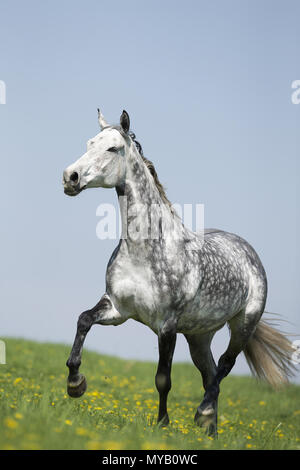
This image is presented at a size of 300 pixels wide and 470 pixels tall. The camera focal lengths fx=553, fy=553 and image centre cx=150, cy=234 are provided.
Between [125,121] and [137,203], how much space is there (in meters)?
0.87

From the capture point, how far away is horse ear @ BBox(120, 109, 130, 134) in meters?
5.72

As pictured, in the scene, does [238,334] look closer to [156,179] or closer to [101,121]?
[156,179]

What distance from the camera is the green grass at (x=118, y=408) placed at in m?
3.93

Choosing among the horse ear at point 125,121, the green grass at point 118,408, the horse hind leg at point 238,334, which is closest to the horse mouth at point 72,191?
the horse ear at point 125,121

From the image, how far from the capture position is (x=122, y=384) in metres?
12.9

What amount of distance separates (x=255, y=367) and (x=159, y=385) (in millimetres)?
2710

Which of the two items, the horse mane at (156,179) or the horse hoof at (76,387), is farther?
the horse mane at (156,179)

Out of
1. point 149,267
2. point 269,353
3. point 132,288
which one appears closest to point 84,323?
point 132,288

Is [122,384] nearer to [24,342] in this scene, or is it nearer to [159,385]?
[24,342]

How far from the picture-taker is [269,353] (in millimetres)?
8164

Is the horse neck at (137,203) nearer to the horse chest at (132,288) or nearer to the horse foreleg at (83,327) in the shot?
the horse chest at (132,288)

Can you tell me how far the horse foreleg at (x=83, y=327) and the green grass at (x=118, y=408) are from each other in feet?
0.79

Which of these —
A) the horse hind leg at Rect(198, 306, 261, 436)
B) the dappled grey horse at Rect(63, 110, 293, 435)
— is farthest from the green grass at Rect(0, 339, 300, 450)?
the horse hind leg at Rect(198, 306, 261, 436)
